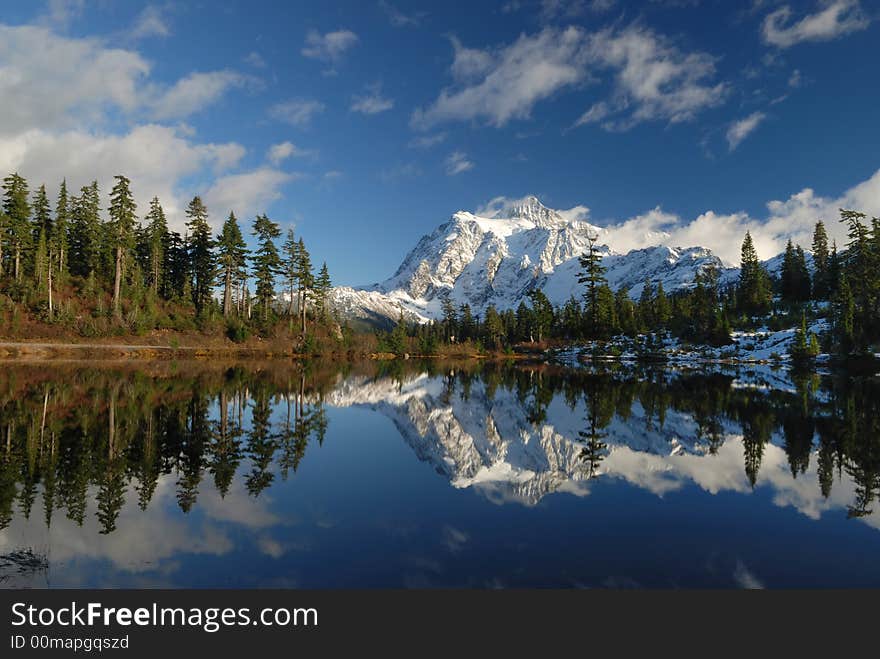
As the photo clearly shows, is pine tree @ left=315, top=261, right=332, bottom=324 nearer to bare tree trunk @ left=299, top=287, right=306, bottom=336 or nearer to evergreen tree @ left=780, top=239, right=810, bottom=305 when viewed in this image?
bare tree trunk @ left=299, top=287, right=306, bottom=336

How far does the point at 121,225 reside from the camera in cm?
5694

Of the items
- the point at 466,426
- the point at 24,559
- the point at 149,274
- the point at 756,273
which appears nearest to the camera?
the point at 24,559

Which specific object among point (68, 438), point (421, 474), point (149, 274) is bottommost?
point (421, 474)

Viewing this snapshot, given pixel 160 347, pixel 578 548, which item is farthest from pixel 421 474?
pixel 160 347

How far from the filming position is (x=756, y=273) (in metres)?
87.8

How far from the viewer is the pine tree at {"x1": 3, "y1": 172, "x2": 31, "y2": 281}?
56.2 meters

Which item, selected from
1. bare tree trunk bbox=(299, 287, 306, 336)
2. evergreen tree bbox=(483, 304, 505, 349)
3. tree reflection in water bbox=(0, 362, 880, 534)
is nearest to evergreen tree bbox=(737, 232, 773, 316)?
evergreen tree bbox=(483, 304, 505, 349)

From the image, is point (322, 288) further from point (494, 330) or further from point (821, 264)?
point (821, 264)

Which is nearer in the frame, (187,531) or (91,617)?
(91,617)

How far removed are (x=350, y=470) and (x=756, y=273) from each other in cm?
9808

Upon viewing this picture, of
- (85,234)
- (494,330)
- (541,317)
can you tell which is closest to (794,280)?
(541,317)

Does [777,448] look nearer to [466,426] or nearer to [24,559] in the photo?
[466,426]

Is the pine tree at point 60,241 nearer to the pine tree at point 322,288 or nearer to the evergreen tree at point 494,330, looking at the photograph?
the pine tree at point 322,288

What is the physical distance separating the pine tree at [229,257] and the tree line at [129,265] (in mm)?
135
